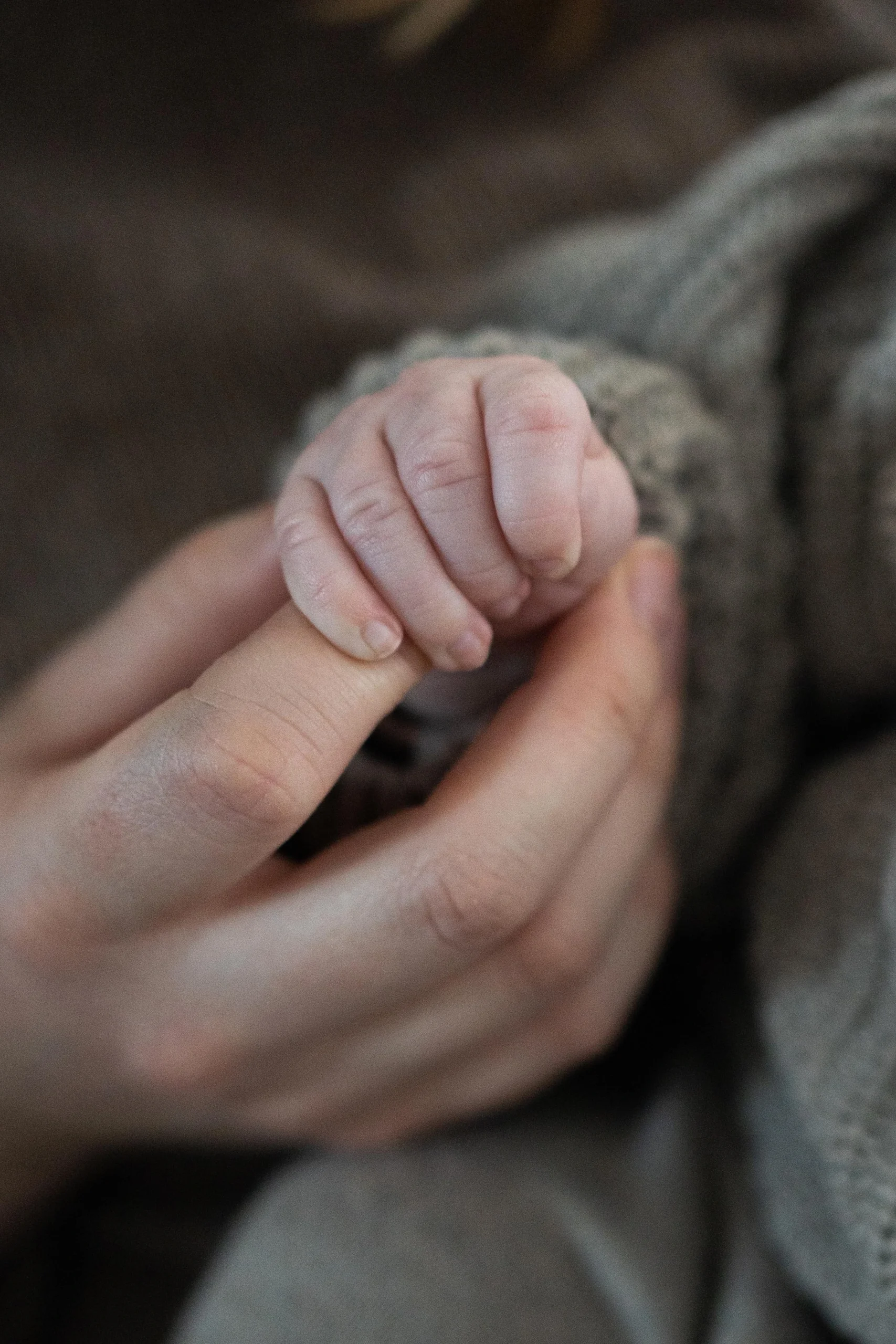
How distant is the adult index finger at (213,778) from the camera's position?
1.28ft

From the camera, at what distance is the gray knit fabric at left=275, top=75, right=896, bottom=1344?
0.53 meters

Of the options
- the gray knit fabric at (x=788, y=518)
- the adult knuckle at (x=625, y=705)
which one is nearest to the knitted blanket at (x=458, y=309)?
the gray knit fabric at (x=788, y=518)

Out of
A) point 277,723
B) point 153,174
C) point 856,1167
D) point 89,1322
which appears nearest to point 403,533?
point 277,723

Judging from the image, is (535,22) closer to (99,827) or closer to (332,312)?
(332,312)

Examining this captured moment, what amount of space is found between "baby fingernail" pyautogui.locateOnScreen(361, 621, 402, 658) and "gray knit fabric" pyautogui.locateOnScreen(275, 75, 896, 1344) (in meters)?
0.17

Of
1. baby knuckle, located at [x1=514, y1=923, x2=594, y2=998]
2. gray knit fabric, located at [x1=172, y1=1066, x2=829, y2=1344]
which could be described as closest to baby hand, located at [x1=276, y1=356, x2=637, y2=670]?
baby knuckle, located at [x1=514, y1=923, x2=594, y2=998]

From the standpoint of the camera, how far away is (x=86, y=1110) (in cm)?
58

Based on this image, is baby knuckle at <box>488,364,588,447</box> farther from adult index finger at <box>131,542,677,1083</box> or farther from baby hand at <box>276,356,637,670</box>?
adult index finger at <box>131,542,677,1083</box>

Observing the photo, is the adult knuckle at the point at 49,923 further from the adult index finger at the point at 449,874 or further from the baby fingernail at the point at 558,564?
the baby fingernail at the point at 558,564

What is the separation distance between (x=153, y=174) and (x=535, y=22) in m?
0.33

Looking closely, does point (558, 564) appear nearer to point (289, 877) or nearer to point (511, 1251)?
point (289, 877)

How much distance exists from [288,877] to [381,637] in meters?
0.14

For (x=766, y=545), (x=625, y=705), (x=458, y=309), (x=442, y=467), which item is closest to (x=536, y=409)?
(x=442, y=467)

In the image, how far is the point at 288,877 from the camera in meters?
0.48
